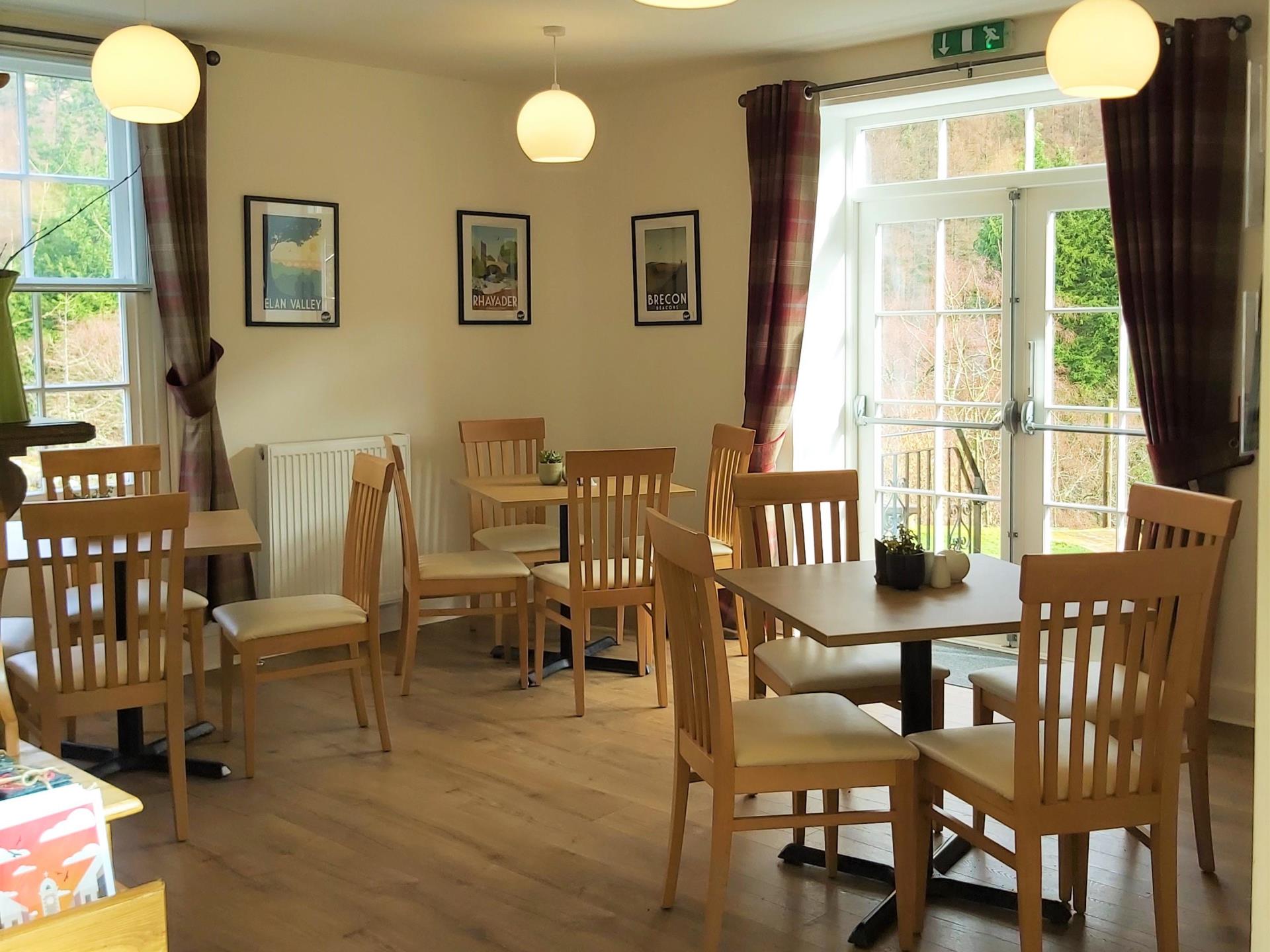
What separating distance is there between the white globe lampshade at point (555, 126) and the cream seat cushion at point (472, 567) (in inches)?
61.2

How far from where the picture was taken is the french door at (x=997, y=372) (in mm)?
4859

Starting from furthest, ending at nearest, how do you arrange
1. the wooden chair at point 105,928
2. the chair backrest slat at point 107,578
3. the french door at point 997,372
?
the french door at point 997,372 → the chair backrest slat at point 107,578 → the wooden chair at point 105,928

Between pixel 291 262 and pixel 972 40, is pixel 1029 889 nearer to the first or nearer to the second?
pixel 972 40

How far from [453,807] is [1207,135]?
3216 millimetres

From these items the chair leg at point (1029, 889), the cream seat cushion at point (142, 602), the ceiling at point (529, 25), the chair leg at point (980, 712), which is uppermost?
the ceiling at point (529, 25)

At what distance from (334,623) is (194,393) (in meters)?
1.42

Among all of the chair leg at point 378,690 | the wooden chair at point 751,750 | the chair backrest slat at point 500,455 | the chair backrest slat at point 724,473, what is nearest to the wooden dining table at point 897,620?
the wooden chair at point 751,750

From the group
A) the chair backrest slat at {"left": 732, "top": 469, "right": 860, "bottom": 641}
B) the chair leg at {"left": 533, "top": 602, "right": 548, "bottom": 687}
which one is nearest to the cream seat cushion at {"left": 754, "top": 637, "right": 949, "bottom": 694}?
the chair backrest slat at {"left": 732, "top": 469, "right": 860, "bottom": 641}

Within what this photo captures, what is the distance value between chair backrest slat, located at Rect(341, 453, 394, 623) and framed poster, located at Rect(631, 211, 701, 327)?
2.08 meters

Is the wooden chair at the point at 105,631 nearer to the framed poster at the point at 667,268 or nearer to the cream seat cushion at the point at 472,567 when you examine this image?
the cream seat cushion at the point at 472,567

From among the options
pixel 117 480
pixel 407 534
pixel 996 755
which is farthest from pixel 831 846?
pixel 117 480

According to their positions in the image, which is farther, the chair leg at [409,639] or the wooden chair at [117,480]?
the chair leg at [409,639]

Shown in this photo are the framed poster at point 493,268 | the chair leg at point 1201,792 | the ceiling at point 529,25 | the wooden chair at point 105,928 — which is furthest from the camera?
the framed poster at point 493,268

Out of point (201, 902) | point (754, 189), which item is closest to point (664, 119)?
point (754, 189)
